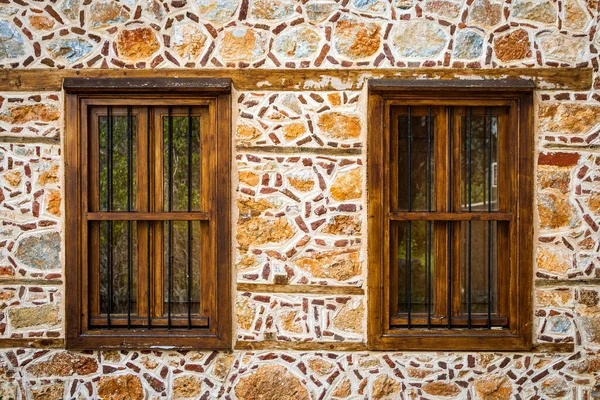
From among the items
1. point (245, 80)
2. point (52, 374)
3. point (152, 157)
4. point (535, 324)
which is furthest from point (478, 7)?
point (52, 374)

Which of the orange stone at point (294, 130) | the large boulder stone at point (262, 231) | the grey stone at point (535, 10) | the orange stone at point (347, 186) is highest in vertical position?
the grey stone at point (535, 10)

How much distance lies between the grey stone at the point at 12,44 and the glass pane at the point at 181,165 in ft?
3.82

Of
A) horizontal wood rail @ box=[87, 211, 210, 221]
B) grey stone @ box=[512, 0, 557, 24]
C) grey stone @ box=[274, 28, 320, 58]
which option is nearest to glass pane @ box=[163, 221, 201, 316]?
horizontal wood rail @ box=[87, 211, 210, 221]

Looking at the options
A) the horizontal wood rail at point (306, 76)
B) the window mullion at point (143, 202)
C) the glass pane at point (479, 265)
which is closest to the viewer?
the horizontal wood rail at point (306, 76)

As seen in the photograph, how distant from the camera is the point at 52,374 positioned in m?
3.65

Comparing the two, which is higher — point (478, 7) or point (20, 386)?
point (478, 7)

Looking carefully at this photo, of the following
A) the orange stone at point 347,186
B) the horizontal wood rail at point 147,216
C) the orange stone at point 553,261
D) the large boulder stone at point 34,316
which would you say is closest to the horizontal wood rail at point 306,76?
the orange stone at point 347,186

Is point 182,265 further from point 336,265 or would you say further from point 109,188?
point 336,265

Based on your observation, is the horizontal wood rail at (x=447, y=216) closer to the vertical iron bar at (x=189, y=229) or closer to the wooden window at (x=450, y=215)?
the wooden window at (x=450, y=215)

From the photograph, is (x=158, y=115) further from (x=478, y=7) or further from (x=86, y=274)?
(x=478, y=7)

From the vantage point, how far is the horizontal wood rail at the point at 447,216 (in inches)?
142

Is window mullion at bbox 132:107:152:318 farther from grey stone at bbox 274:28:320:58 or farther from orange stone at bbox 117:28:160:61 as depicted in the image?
grey stone at bbox 274:28:320:58

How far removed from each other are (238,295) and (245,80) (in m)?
1.59

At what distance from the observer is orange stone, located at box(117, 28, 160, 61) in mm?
3609
